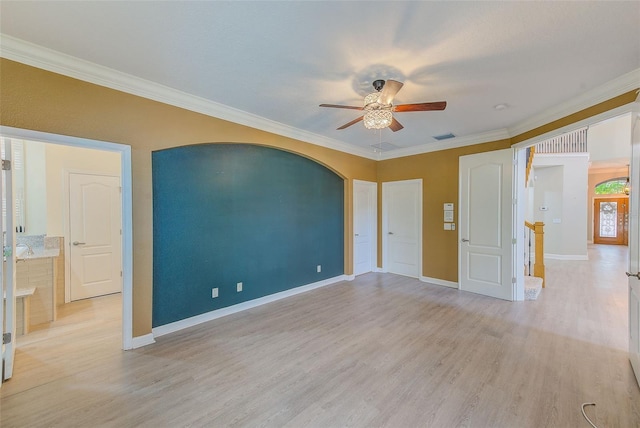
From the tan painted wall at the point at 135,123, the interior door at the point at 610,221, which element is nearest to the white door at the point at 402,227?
the tan painted wall at the point at 135,123

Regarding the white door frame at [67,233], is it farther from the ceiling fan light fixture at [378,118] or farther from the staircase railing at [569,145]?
the staircase railing at [569,145]

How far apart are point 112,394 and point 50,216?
11.6 feet

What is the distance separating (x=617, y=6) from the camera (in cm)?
170

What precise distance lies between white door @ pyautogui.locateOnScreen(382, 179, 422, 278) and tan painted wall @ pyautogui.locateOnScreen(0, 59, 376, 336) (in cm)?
349

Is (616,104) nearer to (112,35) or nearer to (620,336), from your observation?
(620,336)

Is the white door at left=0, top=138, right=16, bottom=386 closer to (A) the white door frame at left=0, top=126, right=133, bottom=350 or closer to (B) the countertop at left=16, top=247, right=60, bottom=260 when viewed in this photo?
(A) the white door frame at left=0, top=126, right=133, bottom=350

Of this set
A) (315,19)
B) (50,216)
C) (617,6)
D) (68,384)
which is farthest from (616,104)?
(50,216)

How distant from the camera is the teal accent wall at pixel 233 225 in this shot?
3162 mm

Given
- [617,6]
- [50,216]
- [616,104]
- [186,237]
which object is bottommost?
[186,237]

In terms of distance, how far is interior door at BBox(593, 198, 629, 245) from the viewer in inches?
449

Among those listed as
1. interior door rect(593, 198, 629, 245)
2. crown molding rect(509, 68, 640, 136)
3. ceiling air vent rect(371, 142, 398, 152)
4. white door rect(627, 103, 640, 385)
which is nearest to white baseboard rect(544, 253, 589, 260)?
interior door rect(593, 198, 629, 245)

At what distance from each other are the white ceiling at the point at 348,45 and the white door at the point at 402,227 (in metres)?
2.63

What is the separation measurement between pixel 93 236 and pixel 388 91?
5.22 metres

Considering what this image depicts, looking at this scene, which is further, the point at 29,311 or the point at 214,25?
the point at 29,311
